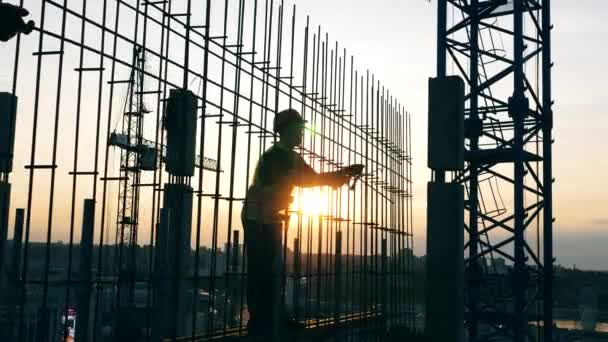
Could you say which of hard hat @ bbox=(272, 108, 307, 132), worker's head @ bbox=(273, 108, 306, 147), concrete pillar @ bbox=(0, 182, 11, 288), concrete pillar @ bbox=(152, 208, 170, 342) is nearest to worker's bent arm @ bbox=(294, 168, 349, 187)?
worker's head @ bbox=(273, 108, 306, 147)

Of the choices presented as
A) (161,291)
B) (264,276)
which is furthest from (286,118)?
(161,291)

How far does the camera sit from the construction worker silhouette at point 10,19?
381cm

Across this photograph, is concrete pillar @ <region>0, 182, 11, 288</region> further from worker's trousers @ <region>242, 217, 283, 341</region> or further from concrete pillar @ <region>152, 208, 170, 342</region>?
concrete pillar @ <region>152, 208, 170, 342</region>

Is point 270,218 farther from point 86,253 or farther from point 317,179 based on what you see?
point 86,253

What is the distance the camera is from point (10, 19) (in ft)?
12.5

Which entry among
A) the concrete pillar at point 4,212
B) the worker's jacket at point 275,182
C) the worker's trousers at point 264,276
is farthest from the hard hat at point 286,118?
the concrete pillar at point 4,212

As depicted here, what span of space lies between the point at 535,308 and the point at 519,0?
22.7 ft

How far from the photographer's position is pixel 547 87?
1464 cm

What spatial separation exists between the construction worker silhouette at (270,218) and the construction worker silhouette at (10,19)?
2.48 metres

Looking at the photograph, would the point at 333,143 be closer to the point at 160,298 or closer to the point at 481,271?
the point at 160,298

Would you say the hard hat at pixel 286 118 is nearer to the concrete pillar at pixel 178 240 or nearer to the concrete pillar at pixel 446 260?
the concrete pillar at pixel 446 260

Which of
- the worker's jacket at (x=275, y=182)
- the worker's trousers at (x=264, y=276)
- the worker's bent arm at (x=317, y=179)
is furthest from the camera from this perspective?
the worker's trousers at (x=264, y=276)

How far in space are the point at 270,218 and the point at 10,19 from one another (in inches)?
108

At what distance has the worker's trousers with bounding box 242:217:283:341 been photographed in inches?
233
